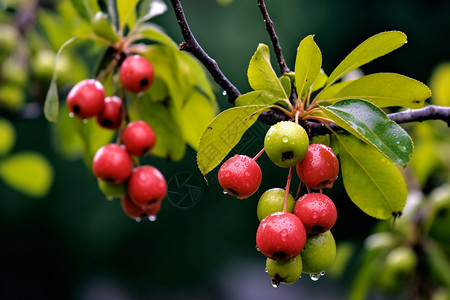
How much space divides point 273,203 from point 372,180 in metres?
0.22

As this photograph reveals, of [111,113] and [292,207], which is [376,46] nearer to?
[292,207]

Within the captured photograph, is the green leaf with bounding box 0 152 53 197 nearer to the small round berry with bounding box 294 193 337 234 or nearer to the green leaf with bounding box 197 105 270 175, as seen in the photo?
the green leaf with bounding box 197 105 270 175

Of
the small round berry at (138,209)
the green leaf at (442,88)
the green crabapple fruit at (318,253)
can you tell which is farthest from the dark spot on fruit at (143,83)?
the green leaf at (442,88)

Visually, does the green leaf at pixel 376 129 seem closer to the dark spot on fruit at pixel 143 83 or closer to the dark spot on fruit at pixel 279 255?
the dark spot on fruit at pixel 279 255

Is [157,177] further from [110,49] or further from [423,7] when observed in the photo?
[423,7]

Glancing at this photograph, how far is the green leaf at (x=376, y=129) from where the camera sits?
835 mm

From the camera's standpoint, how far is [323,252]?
0.93 meters

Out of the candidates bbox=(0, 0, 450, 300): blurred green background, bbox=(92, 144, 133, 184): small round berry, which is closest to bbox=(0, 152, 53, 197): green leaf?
bbox=(92, 144, 133, 184): small round berry

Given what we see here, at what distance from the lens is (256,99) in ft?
3.33

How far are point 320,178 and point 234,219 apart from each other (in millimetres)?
7628

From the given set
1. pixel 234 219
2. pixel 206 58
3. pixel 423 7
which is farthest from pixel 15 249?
pixel 206 58

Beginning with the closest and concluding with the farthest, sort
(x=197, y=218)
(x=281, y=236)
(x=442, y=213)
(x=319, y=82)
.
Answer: (x=281, y=236) < (x=319, y=82) < (x=442, y=213) < (x=197, y=218)

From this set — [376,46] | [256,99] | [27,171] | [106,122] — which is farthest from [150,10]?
[27,171]

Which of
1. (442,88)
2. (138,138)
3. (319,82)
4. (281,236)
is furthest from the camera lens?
(442,88)
